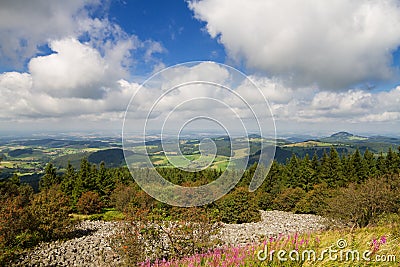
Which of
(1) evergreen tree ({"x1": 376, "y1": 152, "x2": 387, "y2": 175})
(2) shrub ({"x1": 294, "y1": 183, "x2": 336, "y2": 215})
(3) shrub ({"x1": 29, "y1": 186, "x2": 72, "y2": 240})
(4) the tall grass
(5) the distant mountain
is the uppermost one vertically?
(4) the tall grass

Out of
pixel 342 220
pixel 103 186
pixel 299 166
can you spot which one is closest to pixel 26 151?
pixel 103 186

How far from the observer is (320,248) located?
535 cm

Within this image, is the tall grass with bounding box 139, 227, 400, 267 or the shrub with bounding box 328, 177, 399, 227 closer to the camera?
the tall grass with bounding box 139, 227, 400, 267

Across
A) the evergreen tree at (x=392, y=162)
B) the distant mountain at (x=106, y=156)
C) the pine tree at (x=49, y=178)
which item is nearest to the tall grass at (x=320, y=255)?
the pine tree at (x=49, y=178)

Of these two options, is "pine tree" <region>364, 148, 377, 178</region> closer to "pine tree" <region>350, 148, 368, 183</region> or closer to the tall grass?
"pine tree" <region>350, 148, 368, 183</region>

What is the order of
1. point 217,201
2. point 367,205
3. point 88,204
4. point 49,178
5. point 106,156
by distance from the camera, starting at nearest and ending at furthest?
point 367,205 < point 217,201 < point 88,204 < point 49,178 < point 106,156

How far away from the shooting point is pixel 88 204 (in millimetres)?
38969

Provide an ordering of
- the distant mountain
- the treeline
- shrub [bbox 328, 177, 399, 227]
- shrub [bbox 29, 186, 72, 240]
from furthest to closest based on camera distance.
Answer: the distant mountain → shrub [bbox 328, 177, 399, 227] → shrub [bbox 29, 186, 72, 240] → the treeline

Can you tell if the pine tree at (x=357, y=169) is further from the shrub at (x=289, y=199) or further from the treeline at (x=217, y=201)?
the shrub at (x=289, y=199)

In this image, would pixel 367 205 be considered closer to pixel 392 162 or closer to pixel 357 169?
pixel 357 169

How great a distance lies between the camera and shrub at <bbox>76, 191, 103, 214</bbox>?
38.7m

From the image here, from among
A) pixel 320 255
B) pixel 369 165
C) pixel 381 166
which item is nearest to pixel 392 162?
pixel 381 166

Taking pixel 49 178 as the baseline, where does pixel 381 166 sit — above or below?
above

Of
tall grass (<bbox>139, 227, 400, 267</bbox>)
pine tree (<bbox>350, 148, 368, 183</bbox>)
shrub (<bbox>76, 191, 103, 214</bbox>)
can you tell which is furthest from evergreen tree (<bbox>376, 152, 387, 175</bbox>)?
tall grass (<bbox>139, 227, 400, 267</bbox>)
